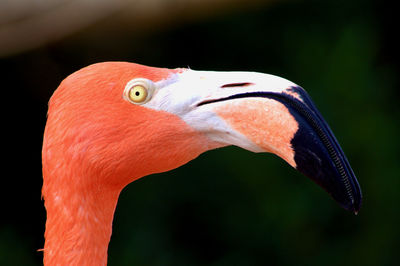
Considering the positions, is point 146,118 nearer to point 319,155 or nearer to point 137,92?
point 137,92

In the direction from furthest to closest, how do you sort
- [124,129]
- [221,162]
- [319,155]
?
[221,162] → [124,129] → [319,155]

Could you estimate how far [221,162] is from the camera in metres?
3.58

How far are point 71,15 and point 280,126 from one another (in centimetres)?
217

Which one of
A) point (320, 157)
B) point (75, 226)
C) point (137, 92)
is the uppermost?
point (137, 92)

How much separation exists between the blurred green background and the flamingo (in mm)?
1721

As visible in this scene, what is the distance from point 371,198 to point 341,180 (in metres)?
2.06

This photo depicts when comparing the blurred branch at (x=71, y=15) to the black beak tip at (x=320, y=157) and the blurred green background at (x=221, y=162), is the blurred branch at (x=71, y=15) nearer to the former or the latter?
the blurred green background at (x=221, y=162)

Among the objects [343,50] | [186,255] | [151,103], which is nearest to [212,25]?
[343,50]

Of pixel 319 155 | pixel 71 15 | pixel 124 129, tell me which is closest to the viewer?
pixel 319 155

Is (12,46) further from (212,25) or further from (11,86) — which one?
(212,25)

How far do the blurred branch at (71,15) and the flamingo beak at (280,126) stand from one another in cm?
190

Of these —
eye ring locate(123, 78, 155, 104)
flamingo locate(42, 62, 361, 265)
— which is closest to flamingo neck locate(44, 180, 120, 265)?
flamingo locate(42, 62, 361, 265)

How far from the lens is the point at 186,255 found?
3.60 m

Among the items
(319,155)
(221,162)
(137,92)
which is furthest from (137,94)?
(221,162)
